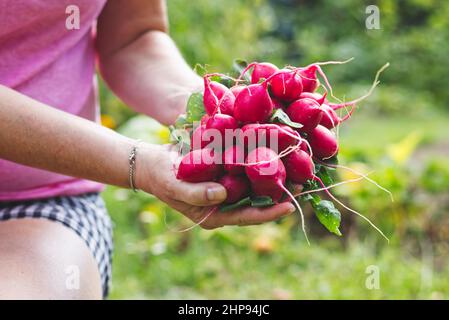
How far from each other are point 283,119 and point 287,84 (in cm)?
9

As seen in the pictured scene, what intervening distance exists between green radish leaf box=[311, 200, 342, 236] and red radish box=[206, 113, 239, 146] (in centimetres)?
19

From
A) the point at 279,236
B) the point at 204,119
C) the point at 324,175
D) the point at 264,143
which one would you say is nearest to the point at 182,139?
the point at 204,119

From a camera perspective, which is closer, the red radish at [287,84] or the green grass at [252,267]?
the red radish at [287,84]

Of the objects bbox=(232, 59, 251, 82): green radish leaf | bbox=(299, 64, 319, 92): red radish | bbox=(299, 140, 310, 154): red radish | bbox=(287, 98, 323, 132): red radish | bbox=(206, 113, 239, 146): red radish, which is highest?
bbox=(232, 59, 251, 82): green radish leaf

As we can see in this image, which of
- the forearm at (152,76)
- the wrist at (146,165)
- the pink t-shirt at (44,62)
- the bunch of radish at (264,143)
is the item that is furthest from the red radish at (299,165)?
the pink t-shirt at (44,62)

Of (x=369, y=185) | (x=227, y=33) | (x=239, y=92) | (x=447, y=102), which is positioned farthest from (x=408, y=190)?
(x=447, y=102)

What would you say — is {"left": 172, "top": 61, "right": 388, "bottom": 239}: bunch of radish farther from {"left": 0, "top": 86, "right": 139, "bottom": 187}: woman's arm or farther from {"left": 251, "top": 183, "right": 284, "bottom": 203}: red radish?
{"left": 0, "top": 86, "right": 139, "bottom": 187}: woman's arm

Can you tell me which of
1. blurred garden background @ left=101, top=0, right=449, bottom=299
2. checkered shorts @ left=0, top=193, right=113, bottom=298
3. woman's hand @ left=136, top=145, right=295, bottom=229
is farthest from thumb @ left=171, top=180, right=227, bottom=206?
blurred garden background @ left=101, top=0, right=449, bottom=299

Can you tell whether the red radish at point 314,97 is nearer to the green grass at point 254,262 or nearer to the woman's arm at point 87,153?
the woman's arm at point 87,153

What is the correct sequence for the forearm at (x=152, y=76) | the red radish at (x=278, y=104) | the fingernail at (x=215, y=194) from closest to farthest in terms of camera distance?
the fingernail at (x=215, y=194) → the red radish at (x=278, y=104) → the forearm at (x=152, y=76)

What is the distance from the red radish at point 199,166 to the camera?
1023 millimetres

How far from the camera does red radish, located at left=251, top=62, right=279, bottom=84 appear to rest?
1.14 meters

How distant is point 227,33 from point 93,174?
280cm

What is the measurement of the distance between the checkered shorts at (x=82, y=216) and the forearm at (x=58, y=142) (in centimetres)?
17
